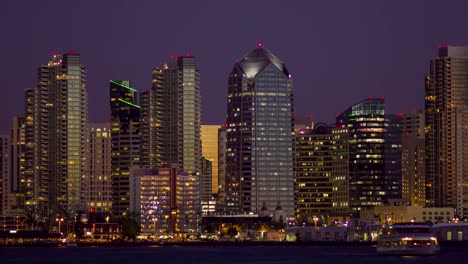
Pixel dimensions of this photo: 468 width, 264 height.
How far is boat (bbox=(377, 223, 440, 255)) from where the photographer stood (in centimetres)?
19350

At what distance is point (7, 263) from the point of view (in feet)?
634

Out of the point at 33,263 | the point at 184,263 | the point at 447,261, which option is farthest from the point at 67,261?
the point at 447,261

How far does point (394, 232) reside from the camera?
199000 millimetres

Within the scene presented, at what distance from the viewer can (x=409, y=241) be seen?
195 metres

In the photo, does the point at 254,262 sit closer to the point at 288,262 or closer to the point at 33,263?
the point at 288,262

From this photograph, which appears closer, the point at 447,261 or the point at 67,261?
the point at 447,261

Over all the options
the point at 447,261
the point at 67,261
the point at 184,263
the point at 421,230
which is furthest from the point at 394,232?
the point at 67,261

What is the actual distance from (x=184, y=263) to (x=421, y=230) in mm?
34302

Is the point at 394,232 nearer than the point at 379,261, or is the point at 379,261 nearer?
the point at 379,261

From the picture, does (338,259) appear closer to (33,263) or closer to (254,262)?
(254,262)

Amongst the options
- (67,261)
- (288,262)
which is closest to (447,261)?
(288,262)

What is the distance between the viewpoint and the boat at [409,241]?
193500 millimetres

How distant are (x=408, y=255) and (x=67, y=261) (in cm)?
4683

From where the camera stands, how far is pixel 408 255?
642ft
